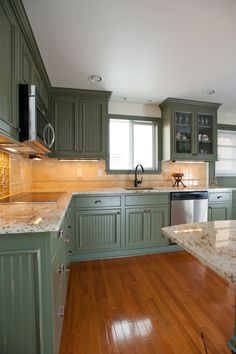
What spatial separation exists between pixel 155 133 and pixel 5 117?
264 cm

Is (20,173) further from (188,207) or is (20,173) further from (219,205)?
(219,205)

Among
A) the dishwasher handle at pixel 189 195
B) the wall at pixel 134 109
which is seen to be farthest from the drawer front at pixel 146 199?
the wall at pixel 134 109

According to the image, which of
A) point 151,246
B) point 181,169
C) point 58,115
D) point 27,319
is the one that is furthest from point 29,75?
point 181,169

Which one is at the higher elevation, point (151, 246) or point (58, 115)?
point (58, 115)

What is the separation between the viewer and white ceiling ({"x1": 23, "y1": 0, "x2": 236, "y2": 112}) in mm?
1376

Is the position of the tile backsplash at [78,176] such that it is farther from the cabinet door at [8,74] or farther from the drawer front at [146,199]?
the cabinet door at [8,74]

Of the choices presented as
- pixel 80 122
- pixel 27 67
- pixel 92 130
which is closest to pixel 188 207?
pixel 92 130

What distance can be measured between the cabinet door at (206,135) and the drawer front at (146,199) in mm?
1072

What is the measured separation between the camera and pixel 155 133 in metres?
3.39

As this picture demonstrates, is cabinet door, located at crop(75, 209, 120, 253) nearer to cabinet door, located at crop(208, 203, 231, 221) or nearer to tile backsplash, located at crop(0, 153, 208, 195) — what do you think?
tile backsplash, located at crop(0, 153, 208, 195)

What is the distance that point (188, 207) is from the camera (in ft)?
9.34

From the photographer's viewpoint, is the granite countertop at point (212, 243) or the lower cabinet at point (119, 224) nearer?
the granite countertop at point (212, 243)

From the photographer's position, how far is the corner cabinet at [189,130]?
310cm

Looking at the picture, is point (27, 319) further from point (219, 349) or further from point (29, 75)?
point (29, 75)
